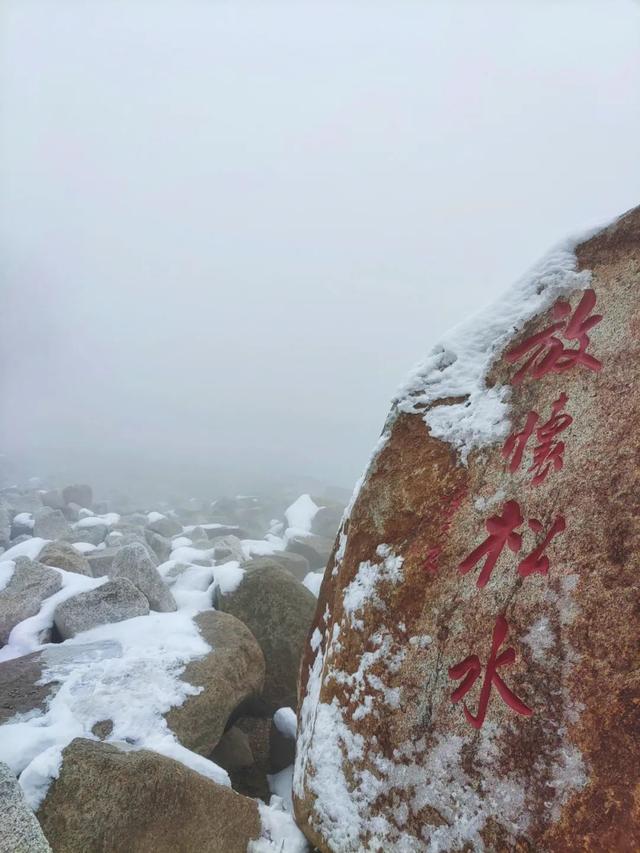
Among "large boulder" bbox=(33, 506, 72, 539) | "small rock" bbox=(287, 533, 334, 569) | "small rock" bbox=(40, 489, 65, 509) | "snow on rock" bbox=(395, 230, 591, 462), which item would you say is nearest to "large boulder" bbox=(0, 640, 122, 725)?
"snow on rock" bbox=(395, 230, 591, 462)

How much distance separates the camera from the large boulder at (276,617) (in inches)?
253

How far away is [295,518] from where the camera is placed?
29.8 m

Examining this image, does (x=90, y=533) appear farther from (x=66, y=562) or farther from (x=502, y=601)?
(x=502, y=601)

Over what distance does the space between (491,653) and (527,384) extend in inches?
61.9

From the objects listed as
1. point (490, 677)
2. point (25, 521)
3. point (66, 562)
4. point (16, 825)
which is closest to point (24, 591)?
point (66, 562)

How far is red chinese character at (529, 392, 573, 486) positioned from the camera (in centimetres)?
250

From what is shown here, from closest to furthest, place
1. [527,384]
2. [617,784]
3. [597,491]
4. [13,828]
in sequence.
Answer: [617,784] < [13,828] < [597,491] < [527,384]

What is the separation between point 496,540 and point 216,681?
12.4 feet

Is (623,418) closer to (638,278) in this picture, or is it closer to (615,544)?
(615,544)

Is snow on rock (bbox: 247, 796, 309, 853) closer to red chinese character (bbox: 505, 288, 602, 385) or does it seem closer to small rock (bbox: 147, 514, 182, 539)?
red chinese character (bbox: 505, 288, 602, 385)

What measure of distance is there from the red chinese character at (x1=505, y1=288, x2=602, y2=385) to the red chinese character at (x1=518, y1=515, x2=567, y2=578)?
899 millimetres

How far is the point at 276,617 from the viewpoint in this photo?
22.4 ft

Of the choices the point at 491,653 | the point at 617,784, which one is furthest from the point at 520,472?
the point at 617,784

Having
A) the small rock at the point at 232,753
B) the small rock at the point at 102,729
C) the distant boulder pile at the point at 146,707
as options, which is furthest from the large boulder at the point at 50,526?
the small rock at the point at 102,729
